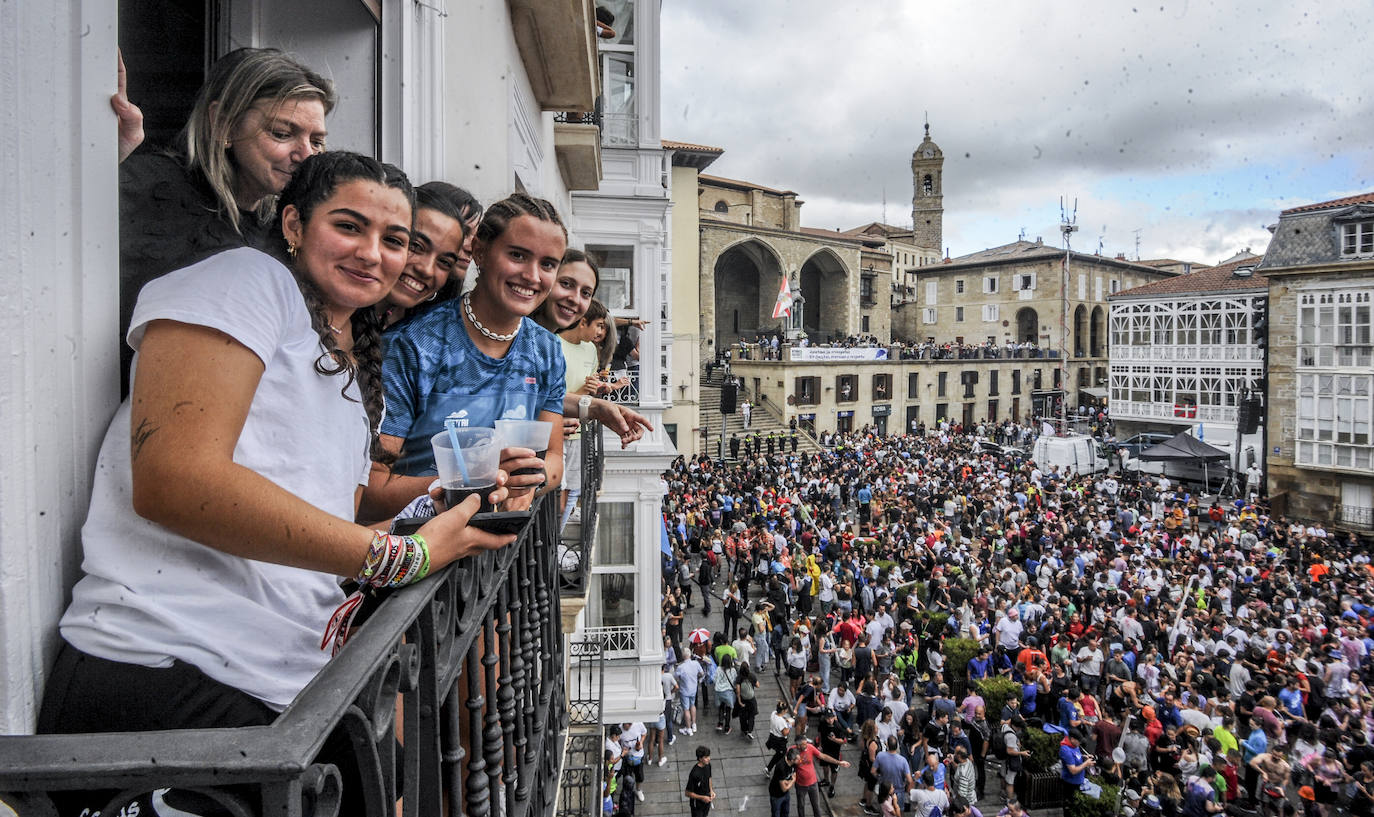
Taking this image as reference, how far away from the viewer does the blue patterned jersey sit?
2.53 meters

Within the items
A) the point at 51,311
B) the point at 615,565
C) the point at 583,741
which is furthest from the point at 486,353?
the point at 615,565

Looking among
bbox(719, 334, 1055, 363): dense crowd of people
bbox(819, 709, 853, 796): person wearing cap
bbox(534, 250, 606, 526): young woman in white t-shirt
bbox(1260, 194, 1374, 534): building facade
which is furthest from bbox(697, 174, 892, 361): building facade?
bbox(534, 250, 606, 526): young woman in white t-shirt

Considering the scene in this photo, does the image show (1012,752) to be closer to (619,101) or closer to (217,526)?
(619,101)

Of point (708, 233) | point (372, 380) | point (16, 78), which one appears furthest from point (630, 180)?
point (708, 233)

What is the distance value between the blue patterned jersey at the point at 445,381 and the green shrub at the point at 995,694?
35.7ft

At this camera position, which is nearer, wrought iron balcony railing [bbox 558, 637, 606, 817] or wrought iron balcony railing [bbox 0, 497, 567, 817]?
wrought iron balcony railing [bbox 0, 497, 567, 817]

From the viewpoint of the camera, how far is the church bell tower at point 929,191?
80250 millimetres

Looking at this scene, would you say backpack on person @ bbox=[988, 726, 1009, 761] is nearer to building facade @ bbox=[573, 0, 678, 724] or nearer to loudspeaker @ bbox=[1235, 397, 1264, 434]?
building facade @ bbox=[573, 0, 678, 724]

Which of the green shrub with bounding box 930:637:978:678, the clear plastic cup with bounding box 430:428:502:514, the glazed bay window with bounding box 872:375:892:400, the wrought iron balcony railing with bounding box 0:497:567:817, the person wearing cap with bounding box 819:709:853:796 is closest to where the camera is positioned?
the wrought iron balcony railing with bounding box 0:497:567:817

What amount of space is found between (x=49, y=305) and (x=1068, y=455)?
115 feet

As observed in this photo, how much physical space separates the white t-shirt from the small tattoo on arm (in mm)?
170

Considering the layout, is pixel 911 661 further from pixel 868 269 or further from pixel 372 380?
pixel 868 269

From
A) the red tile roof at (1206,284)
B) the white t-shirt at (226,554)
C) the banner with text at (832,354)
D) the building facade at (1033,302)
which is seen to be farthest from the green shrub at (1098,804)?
the building facade at (1033,302)

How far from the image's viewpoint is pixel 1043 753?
10.2m
